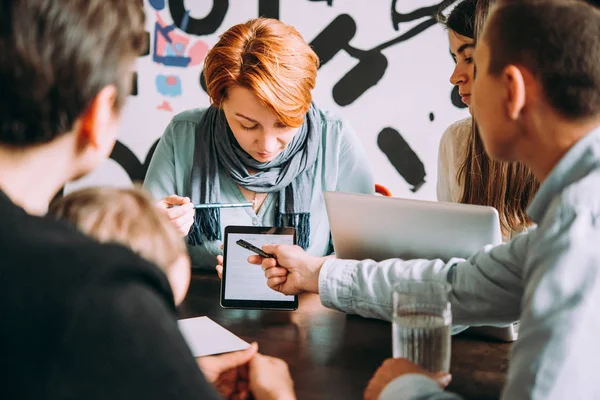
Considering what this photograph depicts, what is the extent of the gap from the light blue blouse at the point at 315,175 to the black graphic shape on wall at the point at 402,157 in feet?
3.16

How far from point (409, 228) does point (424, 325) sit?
32 cm

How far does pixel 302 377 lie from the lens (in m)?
1.04

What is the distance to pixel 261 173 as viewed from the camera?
2025 mm

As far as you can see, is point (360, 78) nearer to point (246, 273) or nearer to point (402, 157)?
point (402, 157)

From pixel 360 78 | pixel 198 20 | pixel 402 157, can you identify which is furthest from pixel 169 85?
pixel 402 157

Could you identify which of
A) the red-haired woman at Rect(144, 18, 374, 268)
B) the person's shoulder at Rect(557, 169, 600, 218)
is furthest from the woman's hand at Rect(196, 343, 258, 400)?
the red-haired woman at Rect(144, 18, 374, 268)

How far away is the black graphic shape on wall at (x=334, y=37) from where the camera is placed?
10.0 ft

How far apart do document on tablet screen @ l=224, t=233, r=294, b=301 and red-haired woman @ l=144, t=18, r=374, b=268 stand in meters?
0.36

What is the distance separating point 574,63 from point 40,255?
30.6 inches

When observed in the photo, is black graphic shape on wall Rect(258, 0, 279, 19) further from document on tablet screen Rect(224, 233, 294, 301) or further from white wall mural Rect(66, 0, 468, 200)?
document on tablet screen Rect(224, 233, 294, 301)

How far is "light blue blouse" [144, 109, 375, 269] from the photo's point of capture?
2.07 m

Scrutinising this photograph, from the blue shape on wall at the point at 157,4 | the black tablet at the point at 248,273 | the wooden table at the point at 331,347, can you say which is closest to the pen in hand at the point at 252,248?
the black tablet at the point at 248,273

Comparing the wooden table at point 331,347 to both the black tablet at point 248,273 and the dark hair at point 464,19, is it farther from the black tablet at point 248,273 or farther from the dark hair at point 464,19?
the dark hair at point 464,19

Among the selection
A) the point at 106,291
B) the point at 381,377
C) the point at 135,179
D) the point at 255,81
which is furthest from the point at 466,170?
the point at 135,179
